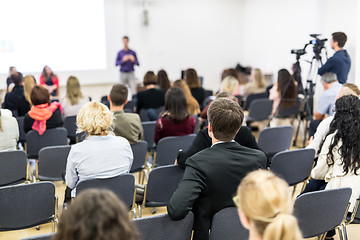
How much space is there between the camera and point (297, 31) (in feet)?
29.5

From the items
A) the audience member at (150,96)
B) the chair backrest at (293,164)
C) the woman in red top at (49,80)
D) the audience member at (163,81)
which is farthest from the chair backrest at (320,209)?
the woman in red top at (49,80)

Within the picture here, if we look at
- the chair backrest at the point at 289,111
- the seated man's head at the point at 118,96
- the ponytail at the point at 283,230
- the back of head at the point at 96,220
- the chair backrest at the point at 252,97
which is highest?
the seated man's head at the point at 118,96

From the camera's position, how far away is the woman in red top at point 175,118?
13.9 ft

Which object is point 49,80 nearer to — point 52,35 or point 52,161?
point 52,35

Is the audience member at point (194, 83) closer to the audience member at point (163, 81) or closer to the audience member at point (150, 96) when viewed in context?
the audience member at point (163, 81)

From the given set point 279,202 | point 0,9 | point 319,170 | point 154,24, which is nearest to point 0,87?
point 0,9

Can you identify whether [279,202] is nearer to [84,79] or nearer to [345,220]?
[345,220]

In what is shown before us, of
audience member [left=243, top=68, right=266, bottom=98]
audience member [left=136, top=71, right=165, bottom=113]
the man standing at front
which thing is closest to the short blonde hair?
audience member [left=136, top=71, right=165, bottom=113]

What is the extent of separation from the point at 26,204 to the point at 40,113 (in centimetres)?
193

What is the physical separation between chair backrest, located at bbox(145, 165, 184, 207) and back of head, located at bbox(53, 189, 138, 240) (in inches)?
75.1

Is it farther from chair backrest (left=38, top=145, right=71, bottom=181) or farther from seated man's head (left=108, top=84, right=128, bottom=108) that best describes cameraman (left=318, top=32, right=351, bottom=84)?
chair backrest (left=38, top=145, right=71, bottom=181)

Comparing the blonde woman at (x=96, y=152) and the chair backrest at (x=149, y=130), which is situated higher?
the blonde woman at (x=96, y=152)

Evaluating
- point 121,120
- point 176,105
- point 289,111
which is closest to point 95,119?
point 121,120

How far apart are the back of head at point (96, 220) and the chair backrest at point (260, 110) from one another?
537cm
